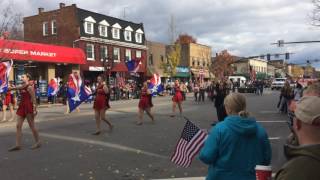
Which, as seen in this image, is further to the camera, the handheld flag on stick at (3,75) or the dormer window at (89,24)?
the dormer window at (89,24)

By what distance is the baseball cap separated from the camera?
2561mm

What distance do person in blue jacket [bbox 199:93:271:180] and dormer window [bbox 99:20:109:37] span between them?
51456mm

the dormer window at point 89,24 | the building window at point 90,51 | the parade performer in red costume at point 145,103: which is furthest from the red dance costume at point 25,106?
the dormer window at point 89,24

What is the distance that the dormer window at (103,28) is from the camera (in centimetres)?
5521

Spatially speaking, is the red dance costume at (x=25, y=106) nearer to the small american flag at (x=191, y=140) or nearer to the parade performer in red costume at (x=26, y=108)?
the parade performer in red costume at (x=26, y=108)

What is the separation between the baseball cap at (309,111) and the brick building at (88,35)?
46400mm

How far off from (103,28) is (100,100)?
41641 mm

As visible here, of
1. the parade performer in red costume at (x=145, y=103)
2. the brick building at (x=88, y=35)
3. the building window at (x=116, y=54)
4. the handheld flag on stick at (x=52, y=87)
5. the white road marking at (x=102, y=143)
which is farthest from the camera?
the building window at (x=116, y=54)

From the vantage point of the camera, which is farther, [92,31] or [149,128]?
[92,31]

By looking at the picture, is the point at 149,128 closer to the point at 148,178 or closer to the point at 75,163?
the point at 75,163

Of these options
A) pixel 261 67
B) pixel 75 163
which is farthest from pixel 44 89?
pixel 261 67

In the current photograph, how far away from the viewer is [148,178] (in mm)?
8680

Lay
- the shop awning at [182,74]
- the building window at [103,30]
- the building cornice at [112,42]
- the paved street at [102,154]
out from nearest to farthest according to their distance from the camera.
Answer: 1. the paved street at [102,154]
2. the building cornice at [112,42]
3. the building window at [103,30]
4. the shop awning at [182,74]

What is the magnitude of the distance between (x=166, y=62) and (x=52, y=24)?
65.5 feet
